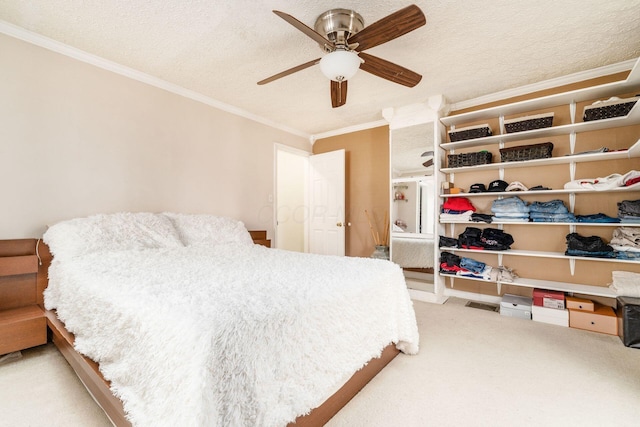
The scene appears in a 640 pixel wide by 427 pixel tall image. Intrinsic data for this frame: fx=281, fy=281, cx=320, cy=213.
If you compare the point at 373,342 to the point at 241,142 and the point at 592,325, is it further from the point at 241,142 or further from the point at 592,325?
the point at 241,142

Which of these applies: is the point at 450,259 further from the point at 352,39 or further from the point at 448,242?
the point at 352,39

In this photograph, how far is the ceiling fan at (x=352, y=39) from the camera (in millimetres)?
1682

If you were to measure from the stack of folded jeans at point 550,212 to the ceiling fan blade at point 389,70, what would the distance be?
1908 mm

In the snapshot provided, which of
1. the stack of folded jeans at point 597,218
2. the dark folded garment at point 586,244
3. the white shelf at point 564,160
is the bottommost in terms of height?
the dark folded garment at point 586,244

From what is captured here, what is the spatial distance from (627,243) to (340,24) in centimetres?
305

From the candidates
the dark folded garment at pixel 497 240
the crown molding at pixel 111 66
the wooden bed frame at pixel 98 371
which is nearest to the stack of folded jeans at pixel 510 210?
the dark folded garment at pixel 497 240

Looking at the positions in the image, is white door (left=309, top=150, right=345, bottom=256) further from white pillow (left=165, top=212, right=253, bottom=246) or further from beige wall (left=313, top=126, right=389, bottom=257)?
white pillow (left=165, top=212, right=253, bottom=246)

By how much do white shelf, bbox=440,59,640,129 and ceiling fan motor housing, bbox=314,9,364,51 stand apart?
182 centimetres

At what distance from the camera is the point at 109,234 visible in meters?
2.24

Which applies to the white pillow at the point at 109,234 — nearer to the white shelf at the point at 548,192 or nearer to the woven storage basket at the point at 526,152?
the white shelf at the point at 548,192

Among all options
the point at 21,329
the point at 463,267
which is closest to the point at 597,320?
the point at 463,267

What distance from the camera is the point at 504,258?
328 cm

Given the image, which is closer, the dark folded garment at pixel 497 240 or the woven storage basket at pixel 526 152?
the woven storage basket at pixel 526 152

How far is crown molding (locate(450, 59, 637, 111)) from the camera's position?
264 cm
